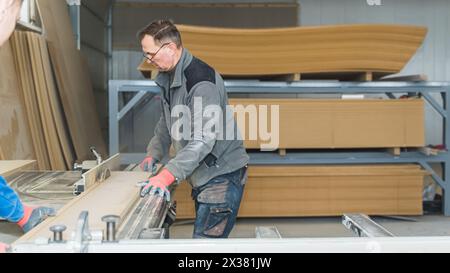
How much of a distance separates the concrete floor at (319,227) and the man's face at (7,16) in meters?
3.25

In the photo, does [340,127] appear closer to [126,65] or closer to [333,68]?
[333,68]

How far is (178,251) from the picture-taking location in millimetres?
1198

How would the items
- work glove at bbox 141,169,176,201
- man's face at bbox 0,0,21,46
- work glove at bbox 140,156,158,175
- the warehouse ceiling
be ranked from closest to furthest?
man's face at bbox 0,0,21,46
work glove at bbox 141,169,176,201
work glove at bbox 140,156,158,175
the warehouse ceiling

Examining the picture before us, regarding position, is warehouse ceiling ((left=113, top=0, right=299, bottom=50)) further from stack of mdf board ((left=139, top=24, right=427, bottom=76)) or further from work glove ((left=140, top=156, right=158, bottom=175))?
work glove ((left=140, top=156, right=158, bottom=175))

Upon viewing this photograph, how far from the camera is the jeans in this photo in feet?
5.92

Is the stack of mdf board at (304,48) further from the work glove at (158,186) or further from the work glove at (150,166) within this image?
the work glove at (158,186)

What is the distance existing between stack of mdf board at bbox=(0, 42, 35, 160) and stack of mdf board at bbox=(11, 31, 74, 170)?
0.21 feet

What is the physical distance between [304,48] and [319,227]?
6.13 ft

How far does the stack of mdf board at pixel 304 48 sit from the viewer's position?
4547 mm

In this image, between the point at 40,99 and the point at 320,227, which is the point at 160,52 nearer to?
the point at 40,99

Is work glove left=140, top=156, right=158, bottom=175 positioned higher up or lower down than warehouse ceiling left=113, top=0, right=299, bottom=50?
lower down

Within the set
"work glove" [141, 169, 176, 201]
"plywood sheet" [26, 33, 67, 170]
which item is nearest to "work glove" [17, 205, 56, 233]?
"work glove" [141, 169, 176, 201]

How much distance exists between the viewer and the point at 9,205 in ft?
5.94

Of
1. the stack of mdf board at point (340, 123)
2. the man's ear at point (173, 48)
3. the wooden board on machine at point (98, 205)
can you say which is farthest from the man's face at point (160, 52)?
the stack of mdf board at point (340, 123)
